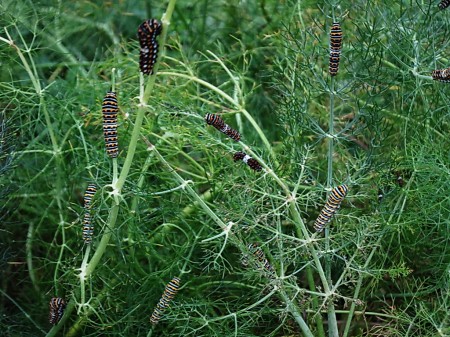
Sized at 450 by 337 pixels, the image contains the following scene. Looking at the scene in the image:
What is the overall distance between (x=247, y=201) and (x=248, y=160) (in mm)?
130

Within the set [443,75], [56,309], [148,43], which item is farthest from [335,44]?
[56,309]

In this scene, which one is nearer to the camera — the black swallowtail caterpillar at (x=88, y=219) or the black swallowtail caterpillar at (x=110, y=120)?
the black swallowtail caterpillar at (x=110, y=120)

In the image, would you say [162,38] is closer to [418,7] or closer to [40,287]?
[418,7]

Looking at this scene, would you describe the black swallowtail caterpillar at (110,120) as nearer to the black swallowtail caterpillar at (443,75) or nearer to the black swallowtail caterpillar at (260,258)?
the black swallowtail caterpillar at (260,258)

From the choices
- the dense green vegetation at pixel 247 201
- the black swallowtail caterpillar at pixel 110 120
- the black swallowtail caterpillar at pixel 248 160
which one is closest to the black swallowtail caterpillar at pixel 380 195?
the dense green vegetation at pixel 247 201

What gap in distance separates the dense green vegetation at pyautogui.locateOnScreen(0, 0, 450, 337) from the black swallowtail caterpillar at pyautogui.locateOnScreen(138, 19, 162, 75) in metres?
0.10

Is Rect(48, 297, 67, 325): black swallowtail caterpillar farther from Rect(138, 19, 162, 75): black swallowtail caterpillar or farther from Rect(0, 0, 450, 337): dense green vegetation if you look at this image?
Rect(138, 19, 162, 75): black swallowtail caterpillar

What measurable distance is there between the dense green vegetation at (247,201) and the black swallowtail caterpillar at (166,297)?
46mm

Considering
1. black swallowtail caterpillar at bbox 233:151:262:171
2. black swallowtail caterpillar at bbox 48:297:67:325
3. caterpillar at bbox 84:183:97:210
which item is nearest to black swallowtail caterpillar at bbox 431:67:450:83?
black swallowtail caterpillar at bbox 233:151:262:171

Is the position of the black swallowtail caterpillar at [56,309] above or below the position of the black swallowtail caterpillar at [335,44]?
below

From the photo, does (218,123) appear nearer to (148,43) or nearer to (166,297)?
(148,43)

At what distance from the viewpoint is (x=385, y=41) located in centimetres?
276

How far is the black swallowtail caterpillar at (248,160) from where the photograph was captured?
2104 millimetres

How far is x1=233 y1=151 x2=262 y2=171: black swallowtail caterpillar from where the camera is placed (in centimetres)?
210
